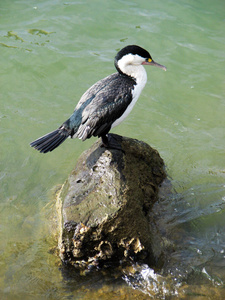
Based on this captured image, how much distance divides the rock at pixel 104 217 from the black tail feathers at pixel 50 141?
15.2 inches

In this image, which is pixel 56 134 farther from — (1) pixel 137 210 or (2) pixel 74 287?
(2) pixel 74 287

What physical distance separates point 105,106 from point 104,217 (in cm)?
116

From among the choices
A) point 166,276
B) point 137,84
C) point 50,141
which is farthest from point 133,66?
point 166,276

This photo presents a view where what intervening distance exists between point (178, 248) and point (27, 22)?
6.42m

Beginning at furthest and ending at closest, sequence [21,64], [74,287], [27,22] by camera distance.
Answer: [27,22], [21,64], [74,287]

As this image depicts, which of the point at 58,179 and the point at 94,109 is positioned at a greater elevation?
the point at 94,109

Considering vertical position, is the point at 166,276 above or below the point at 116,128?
above

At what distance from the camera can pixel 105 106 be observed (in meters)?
3.83

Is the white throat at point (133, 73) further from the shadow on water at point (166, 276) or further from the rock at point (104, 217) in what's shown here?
the shadow on water at point (166, 276)

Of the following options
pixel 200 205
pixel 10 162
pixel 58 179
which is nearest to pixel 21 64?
pixel 10 162

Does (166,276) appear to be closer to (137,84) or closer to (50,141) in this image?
(50,141)

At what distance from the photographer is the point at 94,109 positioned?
3814 mm

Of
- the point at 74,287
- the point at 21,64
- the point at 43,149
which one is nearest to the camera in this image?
the point at 74,287

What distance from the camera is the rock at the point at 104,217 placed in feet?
11.1
